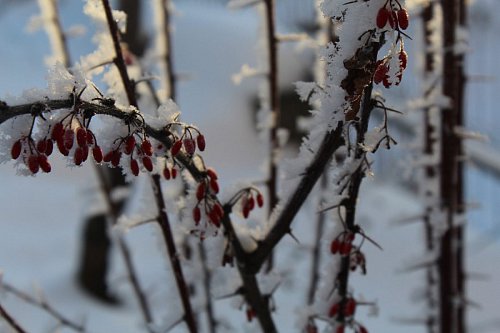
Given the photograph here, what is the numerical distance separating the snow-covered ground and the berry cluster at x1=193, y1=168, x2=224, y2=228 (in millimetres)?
340

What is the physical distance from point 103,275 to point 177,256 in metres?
3.72

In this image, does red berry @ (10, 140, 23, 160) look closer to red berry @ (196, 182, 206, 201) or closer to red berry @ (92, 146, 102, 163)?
red berry @ (92, 146, 102, 163)

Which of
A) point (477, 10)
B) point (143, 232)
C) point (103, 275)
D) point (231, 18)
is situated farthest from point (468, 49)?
point (231, 18)

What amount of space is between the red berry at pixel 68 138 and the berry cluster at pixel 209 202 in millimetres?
271

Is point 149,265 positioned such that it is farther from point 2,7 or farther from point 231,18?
point 2,7

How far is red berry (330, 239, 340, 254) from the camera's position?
3.54 feet

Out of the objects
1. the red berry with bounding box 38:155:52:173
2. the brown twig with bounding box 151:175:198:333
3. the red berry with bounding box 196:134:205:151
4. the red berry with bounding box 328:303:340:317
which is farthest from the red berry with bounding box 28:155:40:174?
the red berry with bounding box 328:303:340:317

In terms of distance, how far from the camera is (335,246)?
42.5 inches

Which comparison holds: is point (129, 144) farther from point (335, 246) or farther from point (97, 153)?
point (335, 246)

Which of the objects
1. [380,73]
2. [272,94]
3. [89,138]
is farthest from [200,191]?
[272,94]

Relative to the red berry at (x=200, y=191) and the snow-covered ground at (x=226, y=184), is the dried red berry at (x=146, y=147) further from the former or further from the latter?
the snow-covered ground at (x=226, y=184)

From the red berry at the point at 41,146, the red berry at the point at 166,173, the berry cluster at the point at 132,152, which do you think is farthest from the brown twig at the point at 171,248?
the red berry at the point at 41,146

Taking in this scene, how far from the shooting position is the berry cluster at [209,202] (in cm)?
103

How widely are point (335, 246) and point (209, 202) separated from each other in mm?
234
